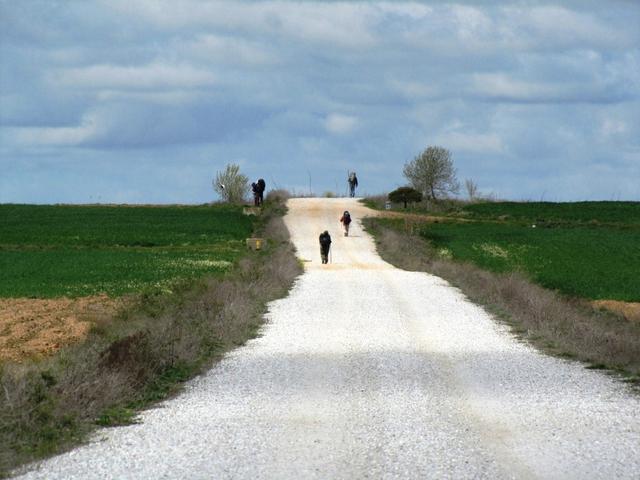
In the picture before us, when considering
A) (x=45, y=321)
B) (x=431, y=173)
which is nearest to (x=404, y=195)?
(x=431, y=173)

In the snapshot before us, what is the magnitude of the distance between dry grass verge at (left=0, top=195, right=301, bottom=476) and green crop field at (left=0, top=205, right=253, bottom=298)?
10001 mm

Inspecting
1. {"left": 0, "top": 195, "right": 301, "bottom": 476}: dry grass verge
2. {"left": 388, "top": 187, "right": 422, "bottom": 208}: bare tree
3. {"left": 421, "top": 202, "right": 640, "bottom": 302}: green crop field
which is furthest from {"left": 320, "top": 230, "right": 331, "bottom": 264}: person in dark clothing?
{"left": 388, "top": 187, "right": 422, "bottom": 208}: bare tree

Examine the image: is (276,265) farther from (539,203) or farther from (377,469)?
(539,203)

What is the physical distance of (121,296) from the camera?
33875mm

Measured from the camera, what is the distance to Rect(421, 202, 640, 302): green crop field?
4325 cm

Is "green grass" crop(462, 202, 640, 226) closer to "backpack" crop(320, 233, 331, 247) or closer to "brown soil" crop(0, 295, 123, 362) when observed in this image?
"backpack" crop(320, 233, 331, 247)

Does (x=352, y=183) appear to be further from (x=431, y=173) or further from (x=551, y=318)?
Answer: (x=551, y=318)

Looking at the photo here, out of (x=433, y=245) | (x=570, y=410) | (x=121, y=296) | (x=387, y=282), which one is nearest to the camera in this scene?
(x=570, y=410)

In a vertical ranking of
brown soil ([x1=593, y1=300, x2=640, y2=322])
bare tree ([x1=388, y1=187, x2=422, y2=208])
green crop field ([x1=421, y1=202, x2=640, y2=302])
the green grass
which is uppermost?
bare tree ([x1=388, y1=187, x2=422, y2=208])

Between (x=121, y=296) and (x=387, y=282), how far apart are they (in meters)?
9.03

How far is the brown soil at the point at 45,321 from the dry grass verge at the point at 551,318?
994cm

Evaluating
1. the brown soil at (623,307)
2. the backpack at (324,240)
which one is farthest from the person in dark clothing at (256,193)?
the brown soil at (623,307)

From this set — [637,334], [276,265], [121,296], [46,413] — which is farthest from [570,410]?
[276,265]

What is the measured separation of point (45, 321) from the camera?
2838 centimetres
